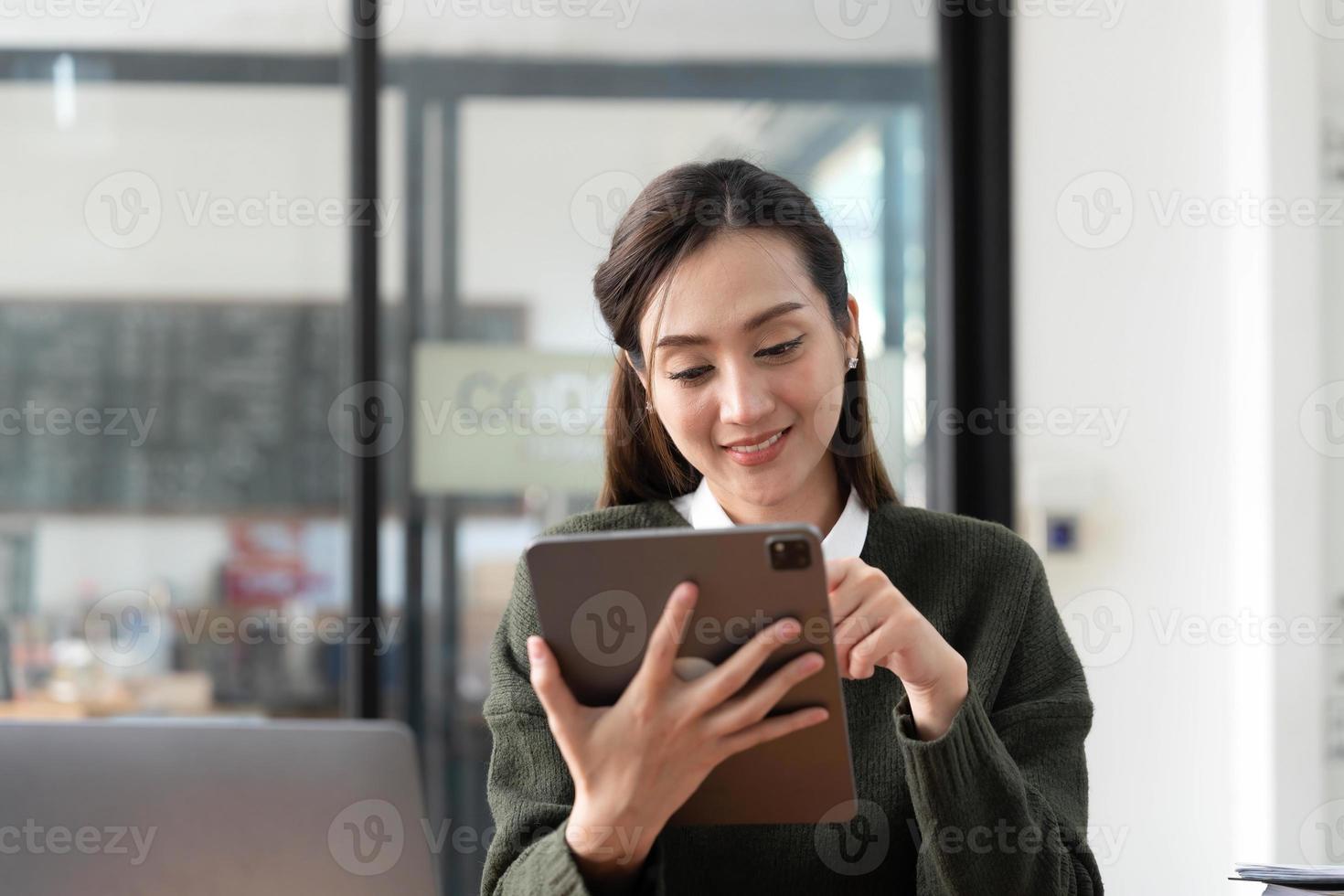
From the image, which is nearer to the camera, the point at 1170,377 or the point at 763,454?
the point at 763,454

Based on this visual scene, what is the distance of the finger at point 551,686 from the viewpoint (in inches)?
40.2

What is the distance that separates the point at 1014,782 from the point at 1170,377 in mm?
1651

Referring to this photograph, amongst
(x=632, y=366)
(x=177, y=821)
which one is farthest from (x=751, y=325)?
(x=177, y=821)

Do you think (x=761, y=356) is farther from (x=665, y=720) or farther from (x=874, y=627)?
(x=665, y=720)

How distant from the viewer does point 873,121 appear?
2.81 meters

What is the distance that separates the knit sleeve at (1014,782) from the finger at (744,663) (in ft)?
0.89

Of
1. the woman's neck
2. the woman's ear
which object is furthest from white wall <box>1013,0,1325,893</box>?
the woman's ear

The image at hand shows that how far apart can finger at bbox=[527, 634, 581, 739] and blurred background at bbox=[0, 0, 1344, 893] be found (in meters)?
1.66

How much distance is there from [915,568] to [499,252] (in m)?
1.49

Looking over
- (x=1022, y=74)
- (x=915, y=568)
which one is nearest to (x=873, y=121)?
(x=1022, y=74)

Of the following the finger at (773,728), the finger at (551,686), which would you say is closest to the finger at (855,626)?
the finger at (773,728)

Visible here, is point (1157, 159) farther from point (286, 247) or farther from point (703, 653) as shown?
point (703, 653)

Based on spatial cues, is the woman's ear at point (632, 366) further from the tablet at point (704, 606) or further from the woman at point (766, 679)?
the tablet at point (704, 606)

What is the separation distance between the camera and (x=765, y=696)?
101cm
